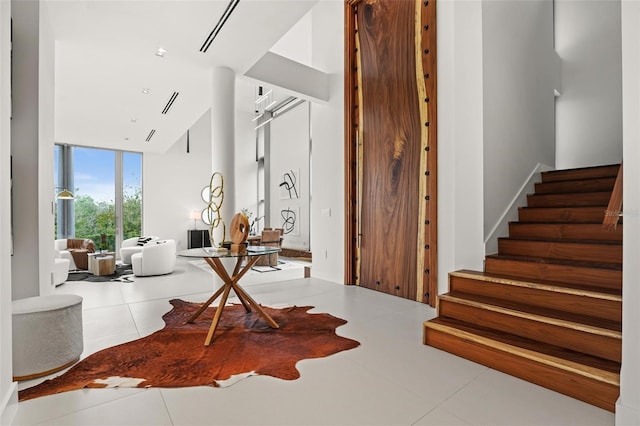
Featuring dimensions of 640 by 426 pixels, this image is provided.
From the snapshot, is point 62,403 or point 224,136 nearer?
point 62,403

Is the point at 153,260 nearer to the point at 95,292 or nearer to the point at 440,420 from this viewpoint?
the point at 95,292

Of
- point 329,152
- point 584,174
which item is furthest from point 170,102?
point 584,174

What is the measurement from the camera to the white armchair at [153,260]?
6.12 meters

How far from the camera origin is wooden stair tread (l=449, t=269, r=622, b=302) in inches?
89.4

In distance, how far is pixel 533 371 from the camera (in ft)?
6.96

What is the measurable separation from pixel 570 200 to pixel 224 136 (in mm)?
→ 4350

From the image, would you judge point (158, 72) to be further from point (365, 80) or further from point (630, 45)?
point (630, 45)

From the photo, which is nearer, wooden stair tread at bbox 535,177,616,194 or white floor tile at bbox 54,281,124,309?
wooden stair tread at bbox 535,177,616,194

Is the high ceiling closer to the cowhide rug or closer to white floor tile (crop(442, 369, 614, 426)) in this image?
the cowhide rug

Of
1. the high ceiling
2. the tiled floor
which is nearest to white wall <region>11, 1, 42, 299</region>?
the high ceiling

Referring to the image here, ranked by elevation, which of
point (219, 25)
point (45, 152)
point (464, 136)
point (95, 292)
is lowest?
point (95, 292)

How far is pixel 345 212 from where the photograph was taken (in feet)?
16.9

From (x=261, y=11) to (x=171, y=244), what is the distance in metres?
4.73

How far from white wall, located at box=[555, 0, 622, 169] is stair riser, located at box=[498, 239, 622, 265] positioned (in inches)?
138
